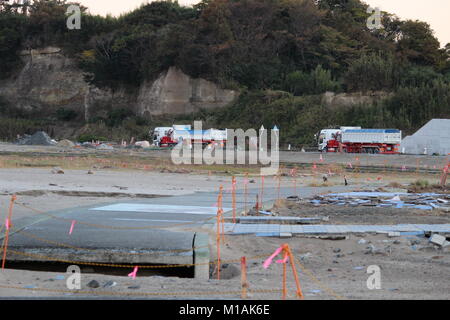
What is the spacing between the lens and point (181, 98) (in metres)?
81.6

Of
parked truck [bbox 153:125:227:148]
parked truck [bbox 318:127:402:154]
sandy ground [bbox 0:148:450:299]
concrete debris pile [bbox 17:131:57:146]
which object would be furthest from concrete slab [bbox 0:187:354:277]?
concrete debris pile [bbox 17:131:57:146]

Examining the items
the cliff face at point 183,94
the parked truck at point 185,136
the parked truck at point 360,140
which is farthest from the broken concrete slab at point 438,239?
the cliff face at point 183,94

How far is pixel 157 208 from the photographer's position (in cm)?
1881

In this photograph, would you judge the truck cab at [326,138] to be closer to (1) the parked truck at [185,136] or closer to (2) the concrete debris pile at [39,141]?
(1) the parked truck at [185,136]

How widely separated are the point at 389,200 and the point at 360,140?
38.5m

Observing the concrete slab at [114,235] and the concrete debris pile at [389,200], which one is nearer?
the concrete slab at [114,235]

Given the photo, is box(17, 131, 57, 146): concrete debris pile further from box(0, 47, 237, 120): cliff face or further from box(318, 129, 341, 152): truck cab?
box(318, 129, 341, 152): truck cab

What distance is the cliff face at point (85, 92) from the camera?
81.2m

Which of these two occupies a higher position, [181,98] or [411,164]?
[181,98]

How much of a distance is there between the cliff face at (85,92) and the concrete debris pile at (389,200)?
57.2 m

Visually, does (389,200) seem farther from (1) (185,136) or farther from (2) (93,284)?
(1) (185,136)
